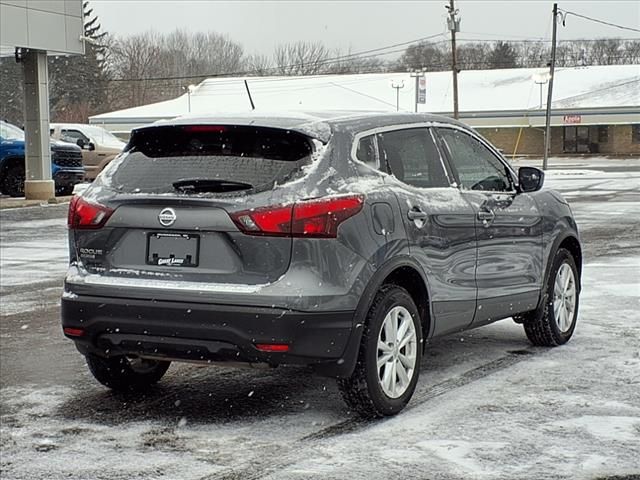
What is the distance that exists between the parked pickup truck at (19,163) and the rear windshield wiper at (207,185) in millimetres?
20325

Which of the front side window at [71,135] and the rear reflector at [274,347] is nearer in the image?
the rear reflector at [274,347]

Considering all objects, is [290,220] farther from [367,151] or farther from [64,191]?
[64,191]

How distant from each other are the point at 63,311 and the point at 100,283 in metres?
0.35

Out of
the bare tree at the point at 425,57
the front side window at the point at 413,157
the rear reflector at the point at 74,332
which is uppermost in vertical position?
the bare tree at the point at 425,57

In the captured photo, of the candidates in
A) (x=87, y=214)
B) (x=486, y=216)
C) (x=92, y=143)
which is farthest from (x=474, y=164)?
(x=92, y=143)

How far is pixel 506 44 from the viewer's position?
10006 cm

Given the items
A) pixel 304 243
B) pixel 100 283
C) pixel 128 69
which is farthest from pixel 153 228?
pixel 128 69

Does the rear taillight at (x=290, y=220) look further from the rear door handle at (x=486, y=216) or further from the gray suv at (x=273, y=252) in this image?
the rear door handle at (x=486, y=216)

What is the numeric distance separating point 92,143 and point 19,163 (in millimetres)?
4203

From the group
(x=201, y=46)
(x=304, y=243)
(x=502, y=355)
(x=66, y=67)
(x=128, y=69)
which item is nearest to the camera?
(x=304, y=243)

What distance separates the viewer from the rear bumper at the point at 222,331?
504cm

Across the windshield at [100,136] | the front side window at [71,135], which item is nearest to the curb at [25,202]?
the windshield at [100,136]

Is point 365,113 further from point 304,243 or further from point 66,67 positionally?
point 66,67

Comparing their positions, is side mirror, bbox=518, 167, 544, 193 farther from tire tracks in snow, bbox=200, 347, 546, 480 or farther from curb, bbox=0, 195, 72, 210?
curb, bbox=0, 195, 72, 210
